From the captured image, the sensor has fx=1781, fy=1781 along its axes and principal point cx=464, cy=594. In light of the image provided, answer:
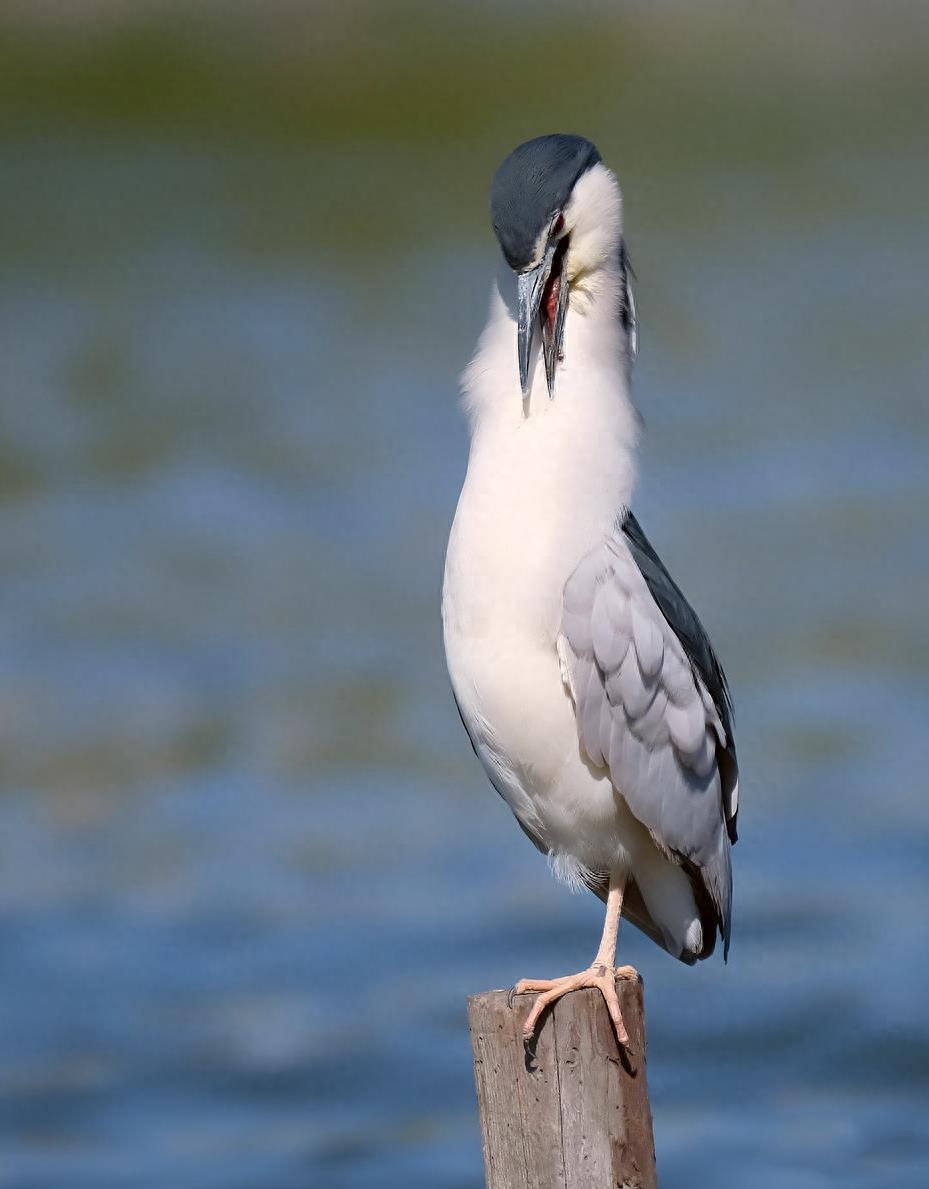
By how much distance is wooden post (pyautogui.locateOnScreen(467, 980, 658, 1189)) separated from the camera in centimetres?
334

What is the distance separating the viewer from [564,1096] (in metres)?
3.38

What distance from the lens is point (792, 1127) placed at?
1101 centimetres

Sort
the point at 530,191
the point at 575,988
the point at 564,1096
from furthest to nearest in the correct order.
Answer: the point at 530,191, the point at 575,988, the point at 564,1096

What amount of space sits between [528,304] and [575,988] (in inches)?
54.9

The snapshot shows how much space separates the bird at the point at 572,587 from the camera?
3.70 metres

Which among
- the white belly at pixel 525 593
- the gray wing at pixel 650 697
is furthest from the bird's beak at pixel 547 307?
the gray wing at pixel 650 697

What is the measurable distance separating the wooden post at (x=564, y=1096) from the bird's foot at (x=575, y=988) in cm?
1

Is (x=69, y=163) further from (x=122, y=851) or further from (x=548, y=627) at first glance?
(x=548, y=627)

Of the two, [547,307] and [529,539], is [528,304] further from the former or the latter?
[529,539]

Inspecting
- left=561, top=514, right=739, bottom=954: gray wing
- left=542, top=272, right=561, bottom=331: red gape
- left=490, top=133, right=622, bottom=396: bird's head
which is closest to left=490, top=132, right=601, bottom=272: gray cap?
left=490, top=133, right=622, bottom=396: bird's head

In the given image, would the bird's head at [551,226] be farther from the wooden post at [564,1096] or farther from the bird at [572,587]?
the wooden post at [564,1096]

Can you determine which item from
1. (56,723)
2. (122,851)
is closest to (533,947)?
(122,851)

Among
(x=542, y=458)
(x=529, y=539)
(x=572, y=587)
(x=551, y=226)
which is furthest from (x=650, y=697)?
(x=551, y=226)

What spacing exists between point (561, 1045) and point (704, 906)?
0.77m
